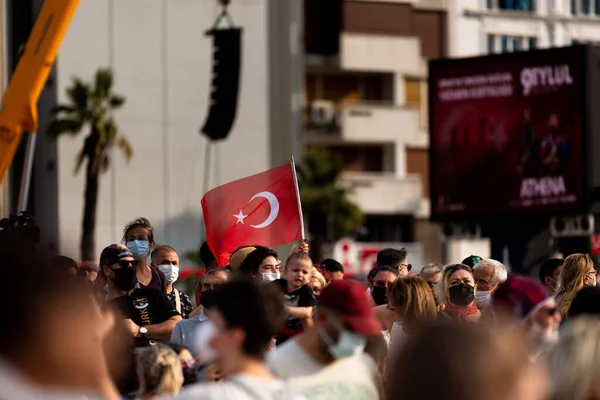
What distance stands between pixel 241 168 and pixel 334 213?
516 cm

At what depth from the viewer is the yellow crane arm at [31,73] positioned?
1700 cm

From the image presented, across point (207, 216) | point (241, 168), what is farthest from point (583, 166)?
point (241, 168)

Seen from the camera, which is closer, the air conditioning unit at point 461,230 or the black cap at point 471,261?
the black cap at point 471,261

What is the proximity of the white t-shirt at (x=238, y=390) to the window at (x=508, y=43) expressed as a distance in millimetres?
55372

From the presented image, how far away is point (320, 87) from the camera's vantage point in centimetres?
5569

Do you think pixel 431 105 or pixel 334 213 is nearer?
pixel 431 105

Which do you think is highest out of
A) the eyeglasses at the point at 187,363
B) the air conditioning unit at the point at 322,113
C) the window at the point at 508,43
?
the window at the point at 508,43

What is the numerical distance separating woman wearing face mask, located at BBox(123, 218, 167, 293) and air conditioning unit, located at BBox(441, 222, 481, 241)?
20.1 meters

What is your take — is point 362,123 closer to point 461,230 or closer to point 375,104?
point 375,104

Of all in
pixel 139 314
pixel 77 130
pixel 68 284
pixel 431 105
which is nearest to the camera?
pixel 68 284

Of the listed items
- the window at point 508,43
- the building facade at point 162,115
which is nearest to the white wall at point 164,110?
the building facade at point 162,115

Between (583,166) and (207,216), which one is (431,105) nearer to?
(583,166)

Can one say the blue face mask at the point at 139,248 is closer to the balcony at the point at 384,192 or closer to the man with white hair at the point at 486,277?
the man with white hair at the point at 486,277

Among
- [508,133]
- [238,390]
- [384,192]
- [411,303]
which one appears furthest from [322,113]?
[238,390]
